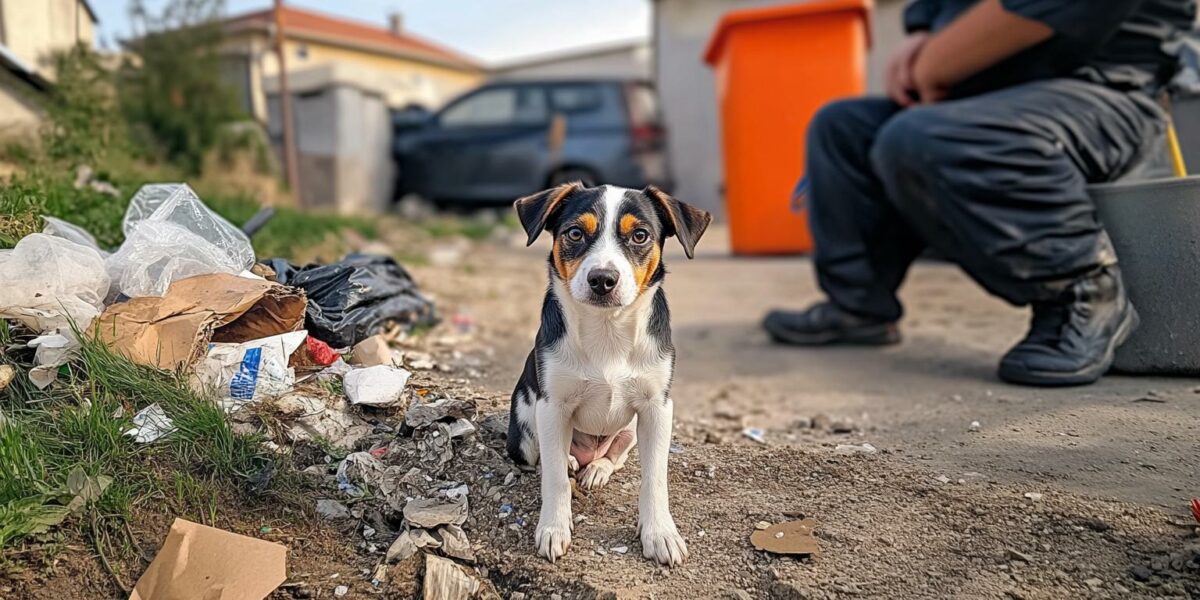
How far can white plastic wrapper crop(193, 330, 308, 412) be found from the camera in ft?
8.43

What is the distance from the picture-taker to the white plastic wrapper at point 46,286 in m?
2.49

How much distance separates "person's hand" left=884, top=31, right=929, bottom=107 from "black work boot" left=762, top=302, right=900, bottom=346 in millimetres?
1155

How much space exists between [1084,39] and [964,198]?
77 centimetres

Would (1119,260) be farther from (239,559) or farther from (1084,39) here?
(239,559)

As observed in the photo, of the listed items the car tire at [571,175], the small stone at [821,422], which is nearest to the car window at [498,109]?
the car tire at [571,175]

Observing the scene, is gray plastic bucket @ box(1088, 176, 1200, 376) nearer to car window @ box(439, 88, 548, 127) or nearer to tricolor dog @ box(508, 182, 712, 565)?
tricolor dog @ box(508, 182, 712, 565)

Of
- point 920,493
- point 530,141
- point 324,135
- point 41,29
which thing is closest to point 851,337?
point 920,493

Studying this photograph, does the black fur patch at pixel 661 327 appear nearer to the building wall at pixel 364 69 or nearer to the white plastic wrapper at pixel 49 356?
the white plastic wrapper at pixel 49 356

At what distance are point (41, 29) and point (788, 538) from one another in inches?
200

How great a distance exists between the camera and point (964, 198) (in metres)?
3.51

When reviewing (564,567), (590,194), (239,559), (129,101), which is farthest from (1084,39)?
(129,101)

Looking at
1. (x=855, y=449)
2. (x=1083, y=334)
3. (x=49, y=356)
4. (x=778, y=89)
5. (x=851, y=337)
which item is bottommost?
(x=851, y=337)

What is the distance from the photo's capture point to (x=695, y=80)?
12.8 meters

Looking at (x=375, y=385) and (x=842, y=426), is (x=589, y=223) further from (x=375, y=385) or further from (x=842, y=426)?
(x=842, y=426)
